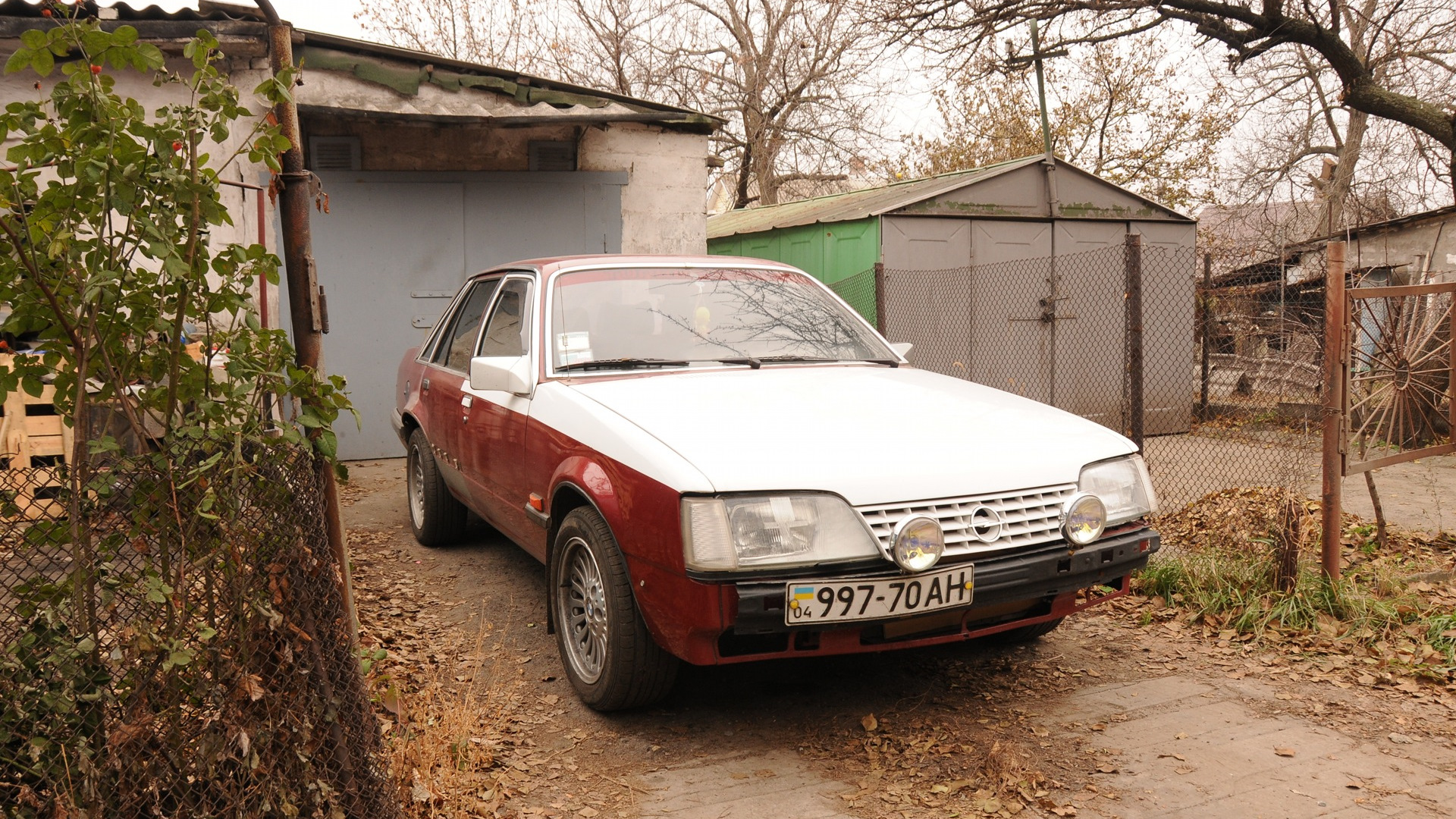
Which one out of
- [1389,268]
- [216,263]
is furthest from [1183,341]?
[216,263]

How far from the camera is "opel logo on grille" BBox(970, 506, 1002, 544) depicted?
3.10 metres

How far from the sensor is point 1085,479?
338 centimetres

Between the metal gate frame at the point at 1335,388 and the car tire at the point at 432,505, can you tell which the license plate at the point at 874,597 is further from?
the car tire at the point at 432,505

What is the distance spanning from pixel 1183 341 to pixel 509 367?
1008 centimetres

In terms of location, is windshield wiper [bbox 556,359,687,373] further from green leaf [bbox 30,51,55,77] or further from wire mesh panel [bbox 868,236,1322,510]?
wire mesh panel [bbox 868,236,1322,510]

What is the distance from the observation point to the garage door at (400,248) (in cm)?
873

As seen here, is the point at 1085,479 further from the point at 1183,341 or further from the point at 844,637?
the point at 1183,341

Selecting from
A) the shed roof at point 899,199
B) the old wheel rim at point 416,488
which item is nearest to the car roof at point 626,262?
the old wheel rim at point 416,488

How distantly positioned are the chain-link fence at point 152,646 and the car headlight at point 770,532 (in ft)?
3.50

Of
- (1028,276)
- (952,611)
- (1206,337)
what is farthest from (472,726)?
(1028,276)

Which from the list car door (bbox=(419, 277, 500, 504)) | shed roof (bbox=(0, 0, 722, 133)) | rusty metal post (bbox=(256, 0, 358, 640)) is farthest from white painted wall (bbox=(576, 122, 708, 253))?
rusty metal post (bbox=(256, 0, 358, 640))

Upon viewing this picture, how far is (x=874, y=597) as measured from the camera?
2949mm

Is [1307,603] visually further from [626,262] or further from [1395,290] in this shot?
[626,262]

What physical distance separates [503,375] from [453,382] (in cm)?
132
